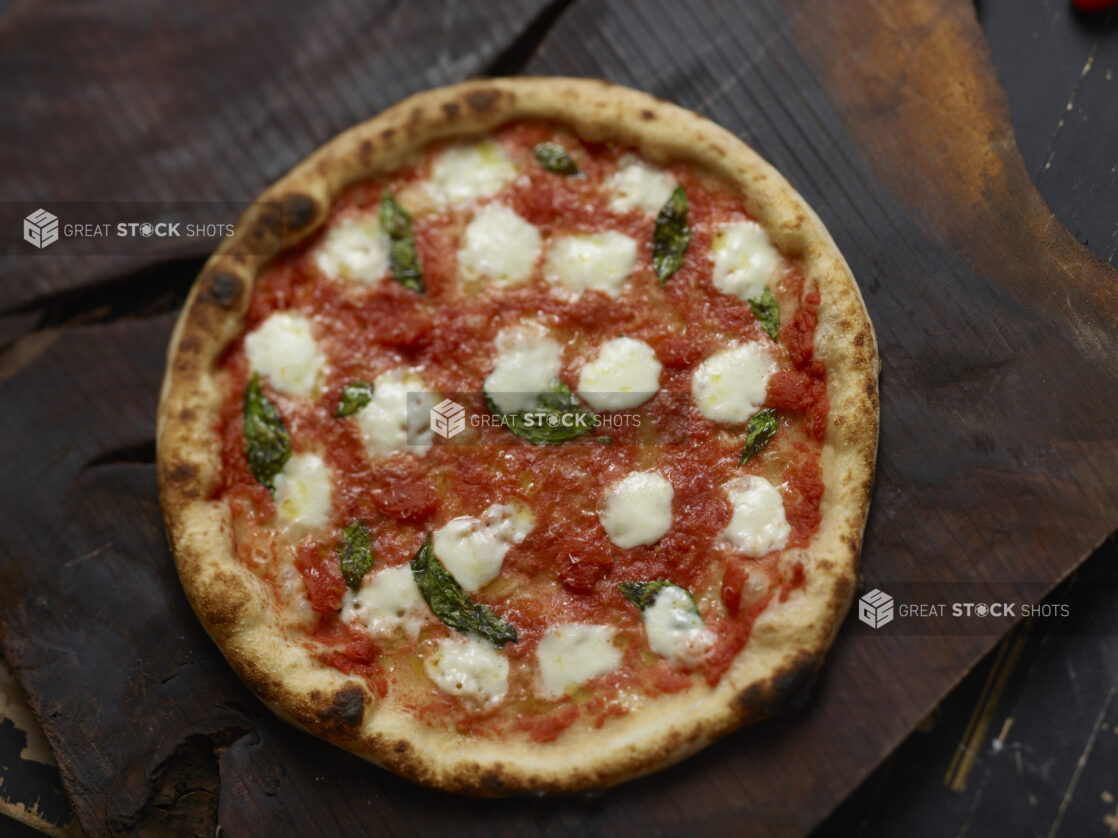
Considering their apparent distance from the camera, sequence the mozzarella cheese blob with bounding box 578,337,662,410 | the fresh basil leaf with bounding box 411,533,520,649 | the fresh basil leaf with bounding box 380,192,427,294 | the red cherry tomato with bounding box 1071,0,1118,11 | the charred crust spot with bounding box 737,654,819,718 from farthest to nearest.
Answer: the red cherry tomato with bounding box 1071,0,1118,11
the fresh basil leaf with bounding box 380,192,427,294
the mozzarella cheese blob with bounding box 578,337,662,410
the fresh basil leaf with bounding box 411,533,520,649
the charred crust spot with bounding box 737,654,819,718

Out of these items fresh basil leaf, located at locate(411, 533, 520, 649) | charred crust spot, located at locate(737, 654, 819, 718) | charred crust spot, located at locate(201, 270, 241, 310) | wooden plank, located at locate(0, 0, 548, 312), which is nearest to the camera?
charred crust spot, located at locate(737, 654, 819, 718)

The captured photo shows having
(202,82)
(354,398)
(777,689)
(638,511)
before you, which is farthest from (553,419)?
(202,82)

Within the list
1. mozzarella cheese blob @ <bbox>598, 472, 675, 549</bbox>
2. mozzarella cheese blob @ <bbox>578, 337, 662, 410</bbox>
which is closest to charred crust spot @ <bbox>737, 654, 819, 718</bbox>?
mozzarella cheese blob @ <bbox>598, 472, 675, 549</bbox>

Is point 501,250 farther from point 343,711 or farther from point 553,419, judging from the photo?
point 343,711

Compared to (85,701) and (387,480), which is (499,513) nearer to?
(387,480)

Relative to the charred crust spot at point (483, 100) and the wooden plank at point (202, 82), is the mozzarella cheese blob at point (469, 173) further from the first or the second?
the wooden plank at point (202, 82)

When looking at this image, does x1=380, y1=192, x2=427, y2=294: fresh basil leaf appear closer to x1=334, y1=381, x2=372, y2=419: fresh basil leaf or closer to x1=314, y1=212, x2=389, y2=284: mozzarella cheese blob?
x1=314, y1=212, x2=389, y2=284: mozzarella cheese blob
